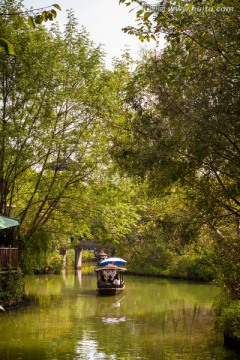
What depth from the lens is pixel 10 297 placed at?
17.5 m

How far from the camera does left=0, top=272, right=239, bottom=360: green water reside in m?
10.8

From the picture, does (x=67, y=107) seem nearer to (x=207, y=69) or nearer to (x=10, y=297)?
(x=10, y=297)

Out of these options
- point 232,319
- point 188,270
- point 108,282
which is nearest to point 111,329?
point 232,319

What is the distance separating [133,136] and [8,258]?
823 centimetres

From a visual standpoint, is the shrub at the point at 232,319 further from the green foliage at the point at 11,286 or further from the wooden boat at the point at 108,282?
the wooden boat at the point at 108,282

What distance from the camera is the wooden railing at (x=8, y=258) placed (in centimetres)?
1759

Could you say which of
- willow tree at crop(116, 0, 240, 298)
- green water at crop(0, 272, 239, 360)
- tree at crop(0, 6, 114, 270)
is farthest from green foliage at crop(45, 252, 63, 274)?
willow tree at crop(116, 0, 240, 298)

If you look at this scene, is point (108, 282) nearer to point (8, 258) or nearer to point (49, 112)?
point (8, 258)

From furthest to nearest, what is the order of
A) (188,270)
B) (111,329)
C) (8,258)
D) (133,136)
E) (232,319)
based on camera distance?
(188,270)
(8,258)
(111,329)
(133,136)
(232,319)

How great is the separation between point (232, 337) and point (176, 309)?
26.5 feet

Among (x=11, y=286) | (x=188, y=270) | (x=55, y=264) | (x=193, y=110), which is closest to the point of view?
(x=193, y=110)

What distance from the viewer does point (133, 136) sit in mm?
12547

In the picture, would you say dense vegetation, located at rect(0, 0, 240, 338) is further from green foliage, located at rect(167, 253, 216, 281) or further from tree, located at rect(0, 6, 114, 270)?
green foliage, located at rect(167, 253, 216, 281)

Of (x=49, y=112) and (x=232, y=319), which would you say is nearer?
(x=232, y=319)
